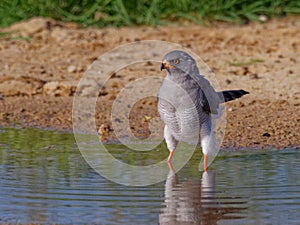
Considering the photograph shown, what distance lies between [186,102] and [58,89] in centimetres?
332

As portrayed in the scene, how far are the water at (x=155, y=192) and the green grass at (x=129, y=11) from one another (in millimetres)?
5187

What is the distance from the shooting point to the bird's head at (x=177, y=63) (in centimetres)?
651

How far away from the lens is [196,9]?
40.5 feet

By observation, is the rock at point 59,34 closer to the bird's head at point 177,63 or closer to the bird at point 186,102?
the bird at point 186,102

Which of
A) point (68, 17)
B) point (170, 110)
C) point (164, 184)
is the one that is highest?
point (68, 17)

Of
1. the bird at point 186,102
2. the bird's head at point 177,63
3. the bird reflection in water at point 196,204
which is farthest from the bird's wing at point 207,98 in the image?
the bird reflection in water at point 196,204

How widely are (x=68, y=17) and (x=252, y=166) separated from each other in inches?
246

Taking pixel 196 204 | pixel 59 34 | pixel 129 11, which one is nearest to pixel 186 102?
pixel 196 204

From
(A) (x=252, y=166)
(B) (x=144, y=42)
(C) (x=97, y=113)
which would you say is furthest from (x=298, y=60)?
(A) (x=252, y=166)

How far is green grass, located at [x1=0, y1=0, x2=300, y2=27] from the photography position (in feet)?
39.8

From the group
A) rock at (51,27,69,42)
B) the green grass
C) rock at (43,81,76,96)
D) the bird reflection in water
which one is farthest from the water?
the green grass

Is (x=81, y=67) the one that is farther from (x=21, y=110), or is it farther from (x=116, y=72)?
(x=21, y=110)

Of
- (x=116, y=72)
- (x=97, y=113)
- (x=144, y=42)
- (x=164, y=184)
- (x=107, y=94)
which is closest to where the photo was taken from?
(x=164, y=184)

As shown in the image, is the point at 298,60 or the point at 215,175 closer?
the point at 215,175
